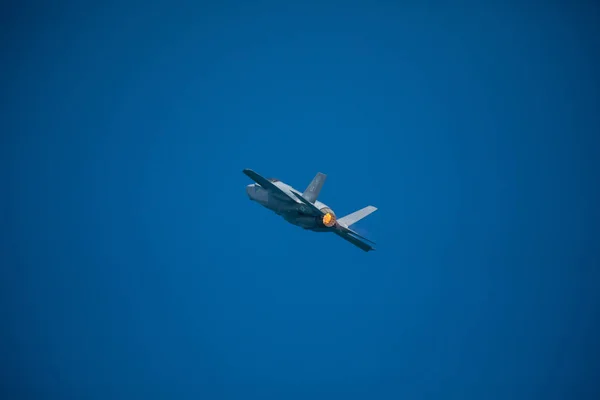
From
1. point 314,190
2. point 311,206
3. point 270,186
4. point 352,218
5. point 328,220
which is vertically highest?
point 352,218

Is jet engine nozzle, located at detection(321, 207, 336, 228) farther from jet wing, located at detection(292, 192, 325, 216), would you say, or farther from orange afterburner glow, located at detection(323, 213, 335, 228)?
jet wing, located at detection(292, 192, 325, 216)

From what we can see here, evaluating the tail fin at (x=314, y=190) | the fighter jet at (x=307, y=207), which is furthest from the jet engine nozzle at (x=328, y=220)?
the tail fin at (x=314, y=190)

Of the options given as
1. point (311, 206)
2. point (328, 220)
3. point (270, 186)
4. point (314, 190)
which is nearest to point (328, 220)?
point (328, 220)

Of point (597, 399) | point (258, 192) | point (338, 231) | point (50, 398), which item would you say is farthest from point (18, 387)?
point (597, 399)

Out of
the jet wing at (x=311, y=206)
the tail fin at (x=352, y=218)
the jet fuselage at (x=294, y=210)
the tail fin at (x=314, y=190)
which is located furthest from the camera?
the tail fin at (x=352, y=218)

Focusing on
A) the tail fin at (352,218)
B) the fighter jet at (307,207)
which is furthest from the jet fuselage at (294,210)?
the tail fin at (352,218)

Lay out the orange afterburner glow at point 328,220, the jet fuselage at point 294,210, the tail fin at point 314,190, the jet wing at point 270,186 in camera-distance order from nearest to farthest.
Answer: the jet wing at point 270,186
the orange afterburner glow at point 328,220
the jet fuselage at point 294,210
the tail fin at point 314,190

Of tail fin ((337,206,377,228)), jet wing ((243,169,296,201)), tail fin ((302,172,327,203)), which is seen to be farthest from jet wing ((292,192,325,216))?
tail fin ((337,206,377,228))

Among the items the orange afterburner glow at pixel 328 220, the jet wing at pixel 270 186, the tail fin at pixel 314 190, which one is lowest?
the orange afterburner glow at pixel 328 220

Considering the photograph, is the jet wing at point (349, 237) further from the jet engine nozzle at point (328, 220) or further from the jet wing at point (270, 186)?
the jet wing at point (270, 186)

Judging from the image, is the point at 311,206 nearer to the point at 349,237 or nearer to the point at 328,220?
the point at 328,220

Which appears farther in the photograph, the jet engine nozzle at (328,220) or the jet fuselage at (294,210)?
the jet fuselage at (294,210)

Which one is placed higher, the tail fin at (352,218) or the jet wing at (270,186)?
the tail fin at (352,218)

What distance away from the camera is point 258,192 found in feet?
108
